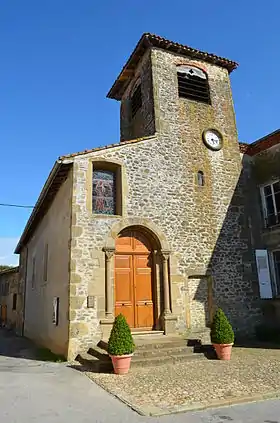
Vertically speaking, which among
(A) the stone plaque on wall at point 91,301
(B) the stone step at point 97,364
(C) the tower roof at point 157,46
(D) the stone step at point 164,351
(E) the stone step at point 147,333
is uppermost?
(C) the tower roof at point 157,46

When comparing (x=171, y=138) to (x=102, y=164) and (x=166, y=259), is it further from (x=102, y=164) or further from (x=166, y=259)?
(x=166, y=259)

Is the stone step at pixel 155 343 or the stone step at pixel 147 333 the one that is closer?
the stone step at pixel 155 343

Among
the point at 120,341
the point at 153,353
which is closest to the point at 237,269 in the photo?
the point at 153,353

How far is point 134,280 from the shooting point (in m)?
11.1

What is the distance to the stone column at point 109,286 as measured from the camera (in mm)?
10023

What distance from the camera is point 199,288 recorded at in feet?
38.5

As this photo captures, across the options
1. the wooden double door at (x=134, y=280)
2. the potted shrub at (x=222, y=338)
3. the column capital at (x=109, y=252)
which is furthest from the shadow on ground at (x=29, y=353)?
the potted shrub at (x=222, y=338)

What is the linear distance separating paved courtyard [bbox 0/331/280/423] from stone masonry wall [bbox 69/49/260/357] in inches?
92.1

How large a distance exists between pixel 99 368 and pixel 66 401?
2311 mm

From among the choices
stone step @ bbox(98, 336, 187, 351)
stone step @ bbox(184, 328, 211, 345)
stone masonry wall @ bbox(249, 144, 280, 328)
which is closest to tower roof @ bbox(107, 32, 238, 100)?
stone masonry wall @ bbox(249, 144, 280, 328)

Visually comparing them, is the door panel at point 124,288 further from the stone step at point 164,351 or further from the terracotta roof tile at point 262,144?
the terracotta roof tile at point 262,144

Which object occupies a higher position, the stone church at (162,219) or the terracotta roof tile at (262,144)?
the terracotta roof tile at (262,144)

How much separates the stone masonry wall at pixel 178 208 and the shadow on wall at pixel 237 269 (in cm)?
4

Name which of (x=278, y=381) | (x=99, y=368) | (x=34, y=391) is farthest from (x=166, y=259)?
(x=34, y=391)
